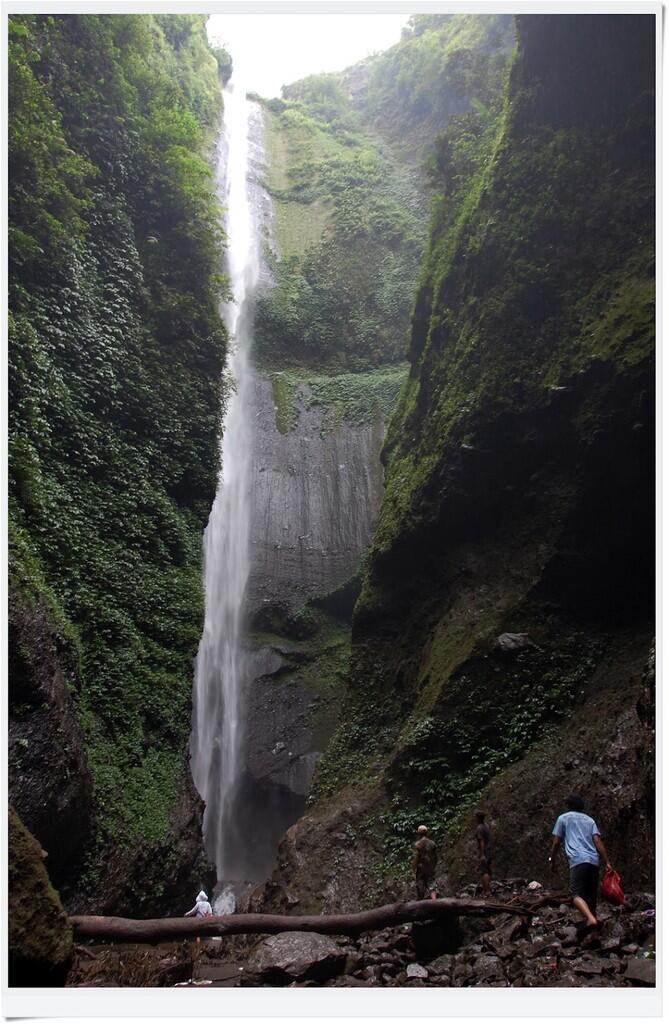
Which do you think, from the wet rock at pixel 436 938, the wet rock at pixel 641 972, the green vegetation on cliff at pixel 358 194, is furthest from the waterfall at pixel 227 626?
the wet rock at pixel 641 972

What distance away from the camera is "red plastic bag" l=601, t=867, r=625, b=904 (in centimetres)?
472

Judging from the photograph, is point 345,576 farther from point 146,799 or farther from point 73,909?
point 73,909

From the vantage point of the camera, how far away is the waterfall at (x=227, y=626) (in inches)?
525

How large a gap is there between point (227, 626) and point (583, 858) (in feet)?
37.3

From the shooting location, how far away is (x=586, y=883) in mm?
4523

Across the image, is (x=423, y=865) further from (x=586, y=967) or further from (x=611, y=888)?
(x=586, y=967)

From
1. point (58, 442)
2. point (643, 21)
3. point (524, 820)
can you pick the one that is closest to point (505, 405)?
point (643, 21)

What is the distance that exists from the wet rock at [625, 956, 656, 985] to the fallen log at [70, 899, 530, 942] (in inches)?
57.1

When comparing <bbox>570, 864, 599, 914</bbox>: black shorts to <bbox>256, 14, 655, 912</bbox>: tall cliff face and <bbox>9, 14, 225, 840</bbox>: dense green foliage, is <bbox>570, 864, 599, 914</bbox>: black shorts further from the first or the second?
<bbox>9, 14, 225, 840</bbox>: dense green foliage

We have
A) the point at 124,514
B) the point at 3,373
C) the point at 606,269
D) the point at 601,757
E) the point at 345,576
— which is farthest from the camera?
the point at 345,576

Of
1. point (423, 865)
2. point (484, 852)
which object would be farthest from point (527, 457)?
point (423, 865)

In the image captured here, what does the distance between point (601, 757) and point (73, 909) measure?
5695mm

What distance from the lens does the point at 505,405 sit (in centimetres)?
916

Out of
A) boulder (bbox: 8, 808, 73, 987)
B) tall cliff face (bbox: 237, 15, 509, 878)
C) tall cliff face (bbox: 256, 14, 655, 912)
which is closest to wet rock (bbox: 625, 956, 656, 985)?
tall cliff face (bbox: 256, 14, 655, 912)
